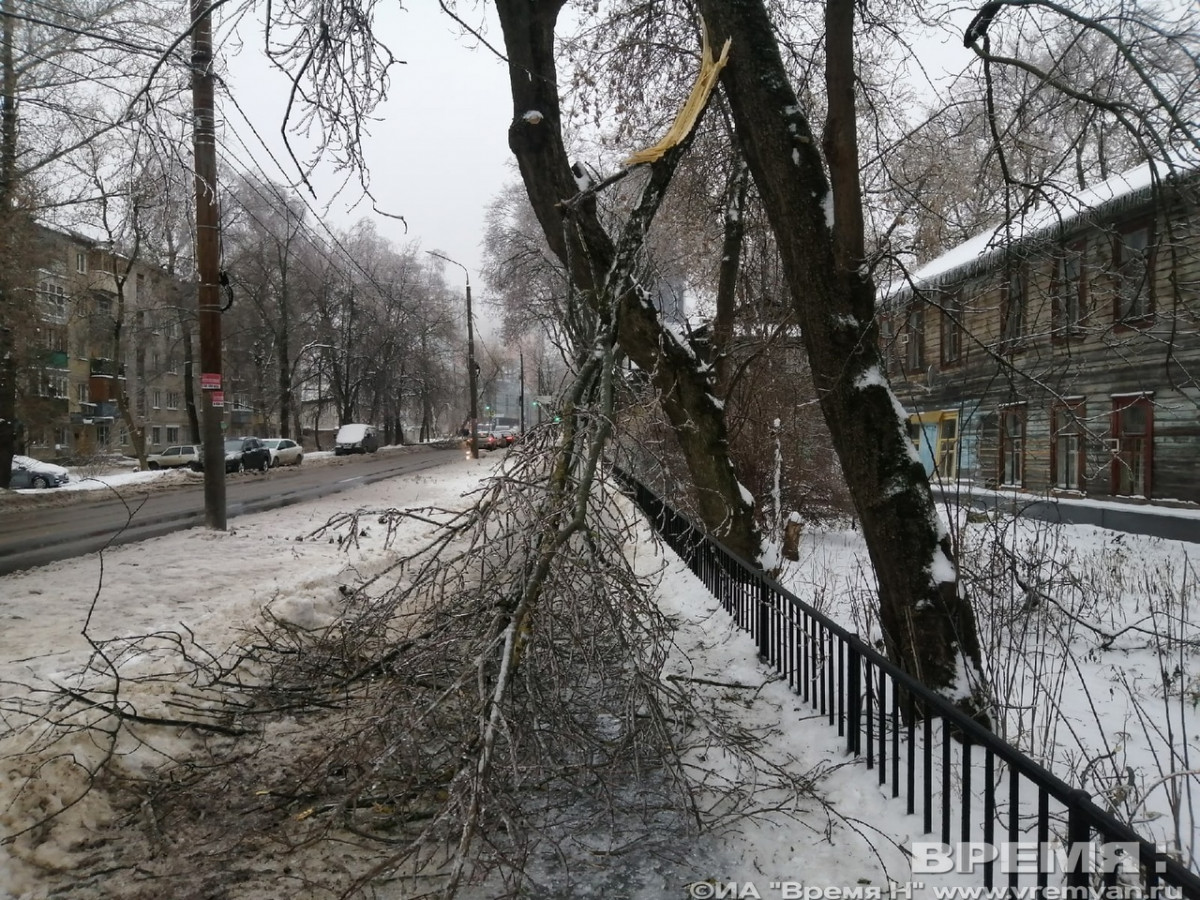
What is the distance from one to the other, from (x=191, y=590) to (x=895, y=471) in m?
6.48

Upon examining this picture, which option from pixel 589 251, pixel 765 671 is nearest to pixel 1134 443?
pixel 765 671

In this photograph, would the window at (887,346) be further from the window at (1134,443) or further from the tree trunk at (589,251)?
the window at (1134,443)

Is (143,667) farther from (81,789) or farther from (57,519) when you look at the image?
(57,519)

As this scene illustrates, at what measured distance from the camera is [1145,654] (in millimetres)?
7180

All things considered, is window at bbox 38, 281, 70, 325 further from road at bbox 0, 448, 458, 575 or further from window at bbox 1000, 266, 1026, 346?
window at bbox 1000, 266, 1026, 346

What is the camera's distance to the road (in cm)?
1092

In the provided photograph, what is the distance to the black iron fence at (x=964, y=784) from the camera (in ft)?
7.54

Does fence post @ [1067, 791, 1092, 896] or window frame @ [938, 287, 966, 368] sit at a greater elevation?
window frame @ [938, 287, 966, 368]

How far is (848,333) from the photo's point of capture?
15.5 feet

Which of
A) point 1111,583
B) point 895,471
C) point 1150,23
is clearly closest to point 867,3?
point 1150,23

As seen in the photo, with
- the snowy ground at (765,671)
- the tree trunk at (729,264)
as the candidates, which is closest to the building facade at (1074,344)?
the snowy ground at (765,671)

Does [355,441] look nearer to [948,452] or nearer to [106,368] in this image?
[106,368]

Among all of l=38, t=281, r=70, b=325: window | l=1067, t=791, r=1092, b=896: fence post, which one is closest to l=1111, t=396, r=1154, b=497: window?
l=1067, t=791, r=1092, b=896: fence post

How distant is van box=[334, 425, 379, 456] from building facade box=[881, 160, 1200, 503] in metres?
30.9
